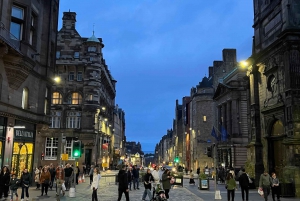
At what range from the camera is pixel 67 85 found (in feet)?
187

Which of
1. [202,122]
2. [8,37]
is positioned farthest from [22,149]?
[202,122]

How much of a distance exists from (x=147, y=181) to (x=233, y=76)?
39508mm

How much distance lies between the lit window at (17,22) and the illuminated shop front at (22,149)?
22.6ft

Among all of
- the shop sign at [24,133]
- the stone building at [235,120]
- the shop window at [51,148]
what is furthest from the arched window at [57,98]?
the shop sign at [24,133]

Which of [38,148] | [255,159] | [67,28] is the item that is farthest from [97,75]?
[255,159]

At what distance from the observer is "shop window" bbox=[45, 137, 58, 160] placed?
53.8 metres

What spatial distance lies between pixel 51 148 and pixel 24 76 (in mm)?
34789

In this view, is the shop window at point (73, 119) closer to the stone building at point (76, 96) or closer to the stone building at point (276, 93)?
the stone building at point (76, 96)

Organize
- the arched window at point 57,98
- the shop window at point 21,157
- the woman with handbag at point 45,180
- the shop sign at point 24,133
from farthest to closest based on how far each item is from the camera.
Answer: the arched window at point 57,98, the shop sign at point 24,133, the shop window at point 21,157, the woman with handbag at point 45,180

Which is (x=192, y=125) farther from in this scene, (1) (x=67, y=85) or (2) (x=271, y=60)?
(2) (x=271, y=60)

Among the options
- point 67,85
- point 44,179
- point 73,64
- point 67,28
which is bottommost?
point 44,179

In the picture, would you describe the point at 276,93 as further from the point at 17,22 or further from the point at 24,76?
the point at 17,22

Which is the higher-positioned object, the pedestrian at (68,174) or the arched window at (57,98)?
the arched window at (57,98)

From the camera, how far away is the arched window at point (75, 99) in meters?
56.9
